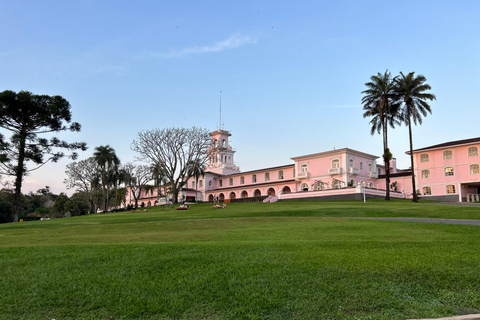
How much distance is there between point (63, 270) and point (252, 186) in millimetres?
66728

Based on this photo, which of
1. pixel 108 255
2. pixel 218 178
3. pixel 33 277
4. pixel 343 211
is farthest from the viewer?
pixel 218 178

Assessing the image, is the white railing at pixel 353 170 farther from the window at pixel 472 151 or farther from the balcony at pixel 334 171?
the window at pixel 472 151

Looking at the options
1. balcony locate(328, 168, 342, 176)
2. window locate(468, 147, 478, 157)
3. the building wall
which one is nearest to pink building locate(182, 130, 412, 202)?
balcony locate(328, 168, 342, 176)

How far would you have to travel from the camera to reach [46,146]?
3741cm

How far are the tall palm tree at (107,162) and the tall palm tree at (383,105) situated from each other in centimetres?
4895

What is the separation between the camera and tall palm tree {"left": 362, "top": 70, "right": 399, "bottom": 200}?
154 feet

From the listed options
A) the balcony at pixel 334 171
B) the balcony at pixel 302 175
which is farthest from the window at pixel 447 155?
the balcony at pixel 302 175

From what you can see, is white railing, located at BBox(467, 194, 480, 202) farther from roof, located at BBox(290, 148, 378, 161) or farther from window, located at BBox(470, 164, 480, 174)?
roof, located at BBox(290, 148, 378, 161)

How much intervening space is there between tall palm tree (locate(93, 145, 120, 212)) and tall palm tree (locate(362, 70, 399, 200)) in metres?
48.9

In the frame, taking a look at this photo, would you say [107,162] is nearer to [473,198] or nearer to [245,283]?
[473,198]

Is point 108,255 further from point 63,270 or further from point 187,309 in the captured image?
point 187,309

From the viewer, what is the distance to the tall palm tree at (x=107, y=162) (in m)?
72.5

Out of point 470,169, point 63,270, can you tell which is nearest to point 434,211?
point 63,270

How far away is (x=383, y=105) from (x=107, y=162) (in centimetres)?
5259
